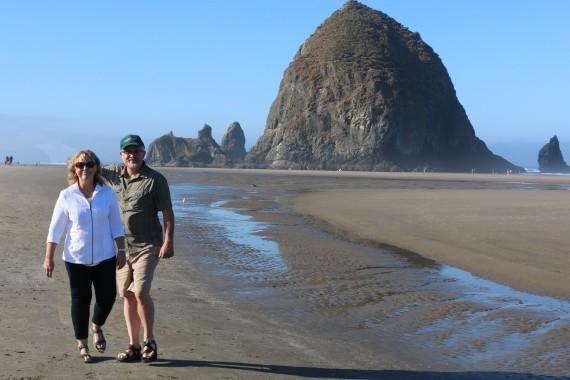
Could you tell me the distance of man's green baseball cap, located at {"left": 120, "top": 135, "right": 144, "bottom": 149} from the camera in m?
5.49

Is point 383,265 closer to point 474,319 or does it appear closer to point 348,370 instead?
point 474,319

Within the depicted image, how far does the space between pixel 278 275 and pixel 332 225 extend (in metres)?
7.84

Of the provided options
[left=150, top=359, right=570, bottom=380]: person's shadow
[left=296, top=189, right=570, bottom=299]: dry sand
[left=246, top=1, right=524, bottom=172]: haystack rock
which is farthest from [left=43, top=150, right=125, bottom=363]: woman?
[left=246, top=1, right=524, bottom=172]: haystack rock

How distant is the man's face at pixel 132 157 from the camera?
550cm

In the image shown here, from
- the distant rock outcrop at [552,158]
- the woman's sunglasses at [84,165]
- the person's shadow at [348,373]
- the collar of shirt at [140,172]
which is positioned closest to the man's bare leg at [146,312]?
the person's shadow at [348,373]

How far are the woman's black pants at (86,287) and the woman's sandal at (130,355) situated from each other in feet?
1.17

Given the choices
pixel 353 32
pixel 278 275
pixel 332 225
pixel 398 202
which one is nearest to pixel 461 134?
pixel 353 32

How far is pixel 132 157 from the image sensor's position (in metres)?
5.49

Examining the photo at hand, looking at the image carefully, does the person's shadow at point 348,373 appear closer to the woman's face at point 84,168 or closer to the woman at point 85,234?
the woman at point 85,234

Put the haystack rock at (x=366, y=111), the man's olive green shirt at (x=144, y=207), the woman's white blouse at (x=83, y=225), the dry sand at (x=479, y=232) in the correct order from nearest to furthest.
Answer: the woman's white blouse at (x=83, y=225), the man's olive green shirt at (x=144, y=207), the dry sand at (x=479, y=232), the haystack rock at (x=366, y=111)

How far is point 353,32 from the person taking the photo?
127500mm

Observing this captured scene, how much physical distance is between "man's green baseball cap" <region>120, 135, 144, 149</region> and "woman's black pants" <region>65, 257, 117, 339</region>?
99 centimetres

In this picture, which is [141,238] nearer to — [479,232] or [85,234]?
[85,234]

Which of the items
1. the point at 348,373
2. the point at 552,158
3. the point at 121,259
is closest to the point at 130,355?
the point at 121,259
